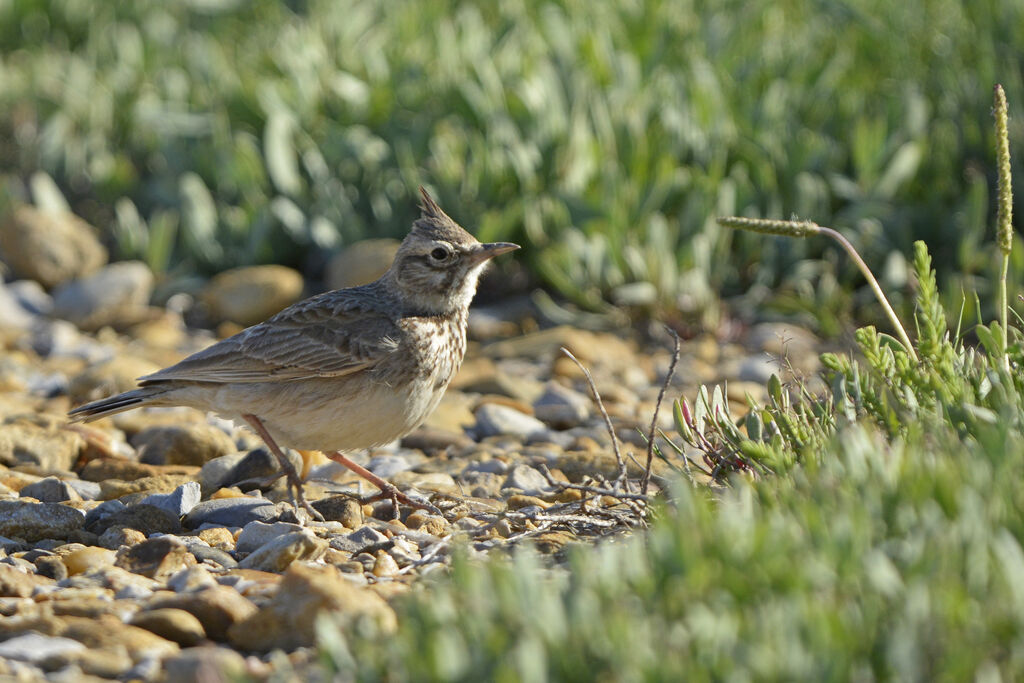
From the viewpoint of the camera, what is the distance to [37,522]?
4145 millimetres

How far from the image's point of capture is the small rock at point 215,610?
10.6ft

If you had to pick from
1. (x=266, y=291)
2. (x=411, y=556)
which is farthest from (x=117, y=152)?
(x=411, y=556)

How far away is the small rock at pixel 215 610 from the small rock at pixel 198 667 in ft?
1.13

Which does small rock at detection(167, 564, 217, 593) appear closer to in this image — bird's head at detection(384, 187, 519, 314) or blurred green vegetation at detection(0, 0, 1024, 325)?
bird's head at detection(384, 187, 519, 314)

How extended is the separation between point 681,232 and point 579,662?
540 cm

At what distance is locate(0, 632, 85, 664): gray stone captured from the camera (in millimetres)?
2998

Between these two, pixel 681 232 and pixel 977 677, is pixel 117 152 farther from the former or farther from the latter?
pixel 977 677

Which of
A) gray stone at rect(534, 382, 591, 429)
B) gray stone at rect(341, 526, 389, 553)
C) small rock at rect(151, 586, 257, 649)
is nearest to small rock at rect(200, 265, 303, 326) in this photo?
gray stone at rect(534, 382, 591, 429)

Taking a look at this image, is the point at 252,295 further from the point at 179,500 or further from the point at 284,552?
the point at 284,552

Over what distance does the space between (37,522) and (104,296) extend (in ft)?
12.9

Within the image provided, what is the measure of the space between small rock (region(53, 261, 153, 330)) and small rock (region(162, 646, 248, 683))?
5.24 m

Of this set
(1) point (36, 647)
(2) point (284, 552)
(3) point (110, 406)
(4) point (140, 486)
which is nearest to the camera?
(1) point (36, 647)

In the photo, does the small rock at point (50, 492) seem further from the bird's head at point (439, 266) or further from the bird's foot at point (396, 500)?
the bird's head at point (439, 266)

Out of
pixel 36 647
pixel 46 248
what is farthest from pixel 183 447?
pixel 46 248
